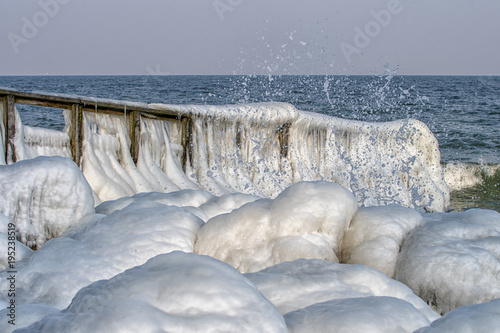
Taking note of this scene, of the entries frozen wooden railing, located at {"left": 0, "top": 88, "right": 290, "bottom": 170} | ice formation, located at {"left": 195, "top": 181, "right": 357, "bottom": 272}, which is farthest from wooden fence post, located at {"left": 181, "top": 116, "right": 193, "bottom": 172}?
ice formation, located at {"left": 195, "top": 181, "right": 357, "bottom": 272}

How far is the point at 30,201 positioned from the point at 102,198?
6.83 feet

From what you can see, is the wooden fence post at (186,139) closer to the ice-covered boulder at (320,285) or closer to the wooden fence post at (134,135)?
the wooden fence post at (134,135)

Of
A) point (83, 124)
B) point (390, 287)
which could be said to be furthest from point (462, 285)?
point (83, 124)

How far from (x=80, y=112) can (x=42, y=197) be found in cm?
241

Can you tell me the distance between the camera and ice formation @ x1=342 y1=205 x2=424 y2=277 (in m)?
3.70

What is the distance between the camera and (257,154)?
8.10 m

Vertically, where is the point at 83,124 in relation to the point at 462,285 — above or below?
above

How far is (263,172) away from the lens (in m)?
8.12

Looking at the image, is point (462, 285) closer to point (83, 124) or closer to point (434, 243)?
point (434, 243)

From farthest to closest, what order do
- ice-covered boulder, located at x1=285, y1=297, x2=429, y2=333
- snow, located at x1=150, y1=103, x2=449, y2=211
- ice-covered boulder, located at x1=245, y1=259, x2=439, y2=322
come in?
snow, located at x1=150, y1=103, x2=449, y2=211 < ice-covered boulder, located at x1=245, y1=259, x2=439, y2=322 < ice-covered boulder, located at x1=285, y1=297, x2=429, y2=333

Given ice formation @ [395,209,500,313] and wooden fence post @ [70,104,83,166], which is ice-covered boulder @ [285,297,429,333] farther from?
wooden fence post @ [70,104,83,166]

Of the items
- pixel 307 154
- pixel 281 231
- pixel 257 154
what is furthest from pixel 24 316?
pixel 307 154

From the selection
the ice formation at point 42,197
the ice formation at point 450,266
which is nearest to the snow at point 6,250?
the ice formation at point 42,197

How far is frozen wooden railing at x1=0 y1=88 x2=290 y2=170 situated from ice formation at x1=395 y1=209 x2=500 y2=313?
13.6 ft
